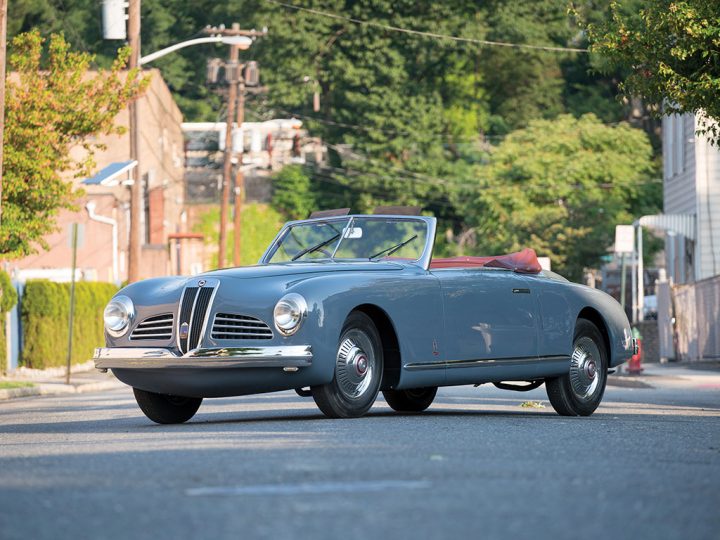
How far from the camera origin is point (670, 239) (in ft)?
148

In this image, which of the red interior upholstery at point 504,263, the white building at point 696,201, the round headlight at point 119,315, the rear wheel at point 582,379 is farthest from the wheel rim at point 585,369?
the white building at point 696,201

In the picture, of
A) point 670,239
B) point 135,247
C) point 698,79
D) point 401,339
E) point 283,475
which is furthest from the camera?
point 670,239

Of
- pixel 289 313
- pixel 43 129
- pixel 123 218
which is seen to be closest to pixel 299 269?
pixel 289 313

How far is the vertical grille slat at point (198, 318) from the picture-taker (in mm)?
11330

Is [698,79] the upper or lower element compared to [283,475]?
upper

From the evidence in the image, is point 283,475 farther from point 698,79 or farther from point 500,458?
point 698,79

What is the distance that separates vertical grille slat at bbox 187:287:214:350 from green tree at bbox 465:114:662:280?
41.8m

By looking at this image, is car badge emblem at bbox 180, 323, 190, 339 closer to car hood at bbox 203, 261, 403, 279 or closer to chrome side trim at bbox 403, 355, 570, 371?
car hood at bbox 203, 261, 403, 279

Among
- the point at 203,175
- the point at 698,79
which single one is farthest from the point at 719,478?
the point at 203,175

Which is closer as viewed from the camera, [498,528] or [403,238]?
[498,528]

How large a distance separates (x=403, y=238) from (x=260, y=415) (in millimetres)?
2077

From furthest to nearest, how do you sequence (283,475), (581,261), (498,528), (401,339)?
1. (581,261)
2. (401,339)
3. (283,475)
4. (498,528)

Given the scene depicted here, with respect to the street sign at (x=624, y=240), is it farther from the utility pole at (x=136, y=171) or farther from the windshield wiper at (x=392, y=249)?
the windshield wiper at (x=392, y=249)

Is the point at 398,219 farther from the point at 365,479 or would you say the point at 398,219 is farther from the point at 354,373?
the point at 365,479
